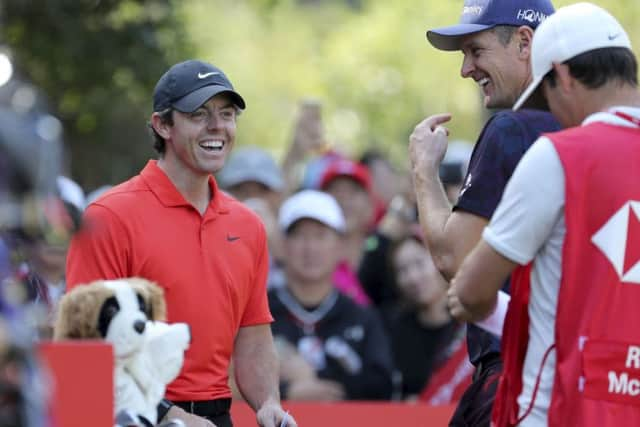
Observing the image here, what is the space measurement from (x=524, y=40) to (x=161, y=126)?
1.55m

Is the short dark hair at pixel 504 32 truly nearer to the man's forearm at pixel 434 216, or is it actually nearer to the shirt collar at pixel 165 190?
the man's forearm at pixel 434 216

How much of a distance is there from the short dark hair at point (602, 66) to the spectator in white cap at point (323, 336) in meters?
4.42

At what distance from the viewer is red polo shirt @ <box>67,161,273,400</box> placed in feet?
18.2

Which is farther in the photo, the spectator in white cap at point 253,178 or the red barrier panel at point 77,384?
the spectator in white cap at point 253,178

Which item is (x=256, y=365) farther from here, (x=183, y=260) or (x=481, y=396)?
(x=481, y=396)

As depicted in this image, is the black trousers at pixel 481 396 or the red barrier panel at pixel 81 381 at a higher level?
the red barrier panel at pixel 81 381

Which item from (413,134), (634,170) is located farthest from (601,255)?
(413,134)

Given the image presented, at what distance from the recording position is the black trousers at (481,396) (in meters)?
5.39

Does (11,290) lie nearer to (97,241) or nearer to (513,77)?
(97,241)

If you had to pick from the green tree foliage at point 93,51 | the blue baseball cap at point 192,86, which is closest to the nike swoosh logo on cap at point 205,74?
the blue baseball cap at point 192,86

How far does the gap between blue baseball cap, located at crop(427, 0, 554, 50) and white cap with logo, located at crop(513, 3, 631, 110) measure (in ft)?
3.08

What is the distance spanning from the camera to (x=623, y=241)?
14.1 feet

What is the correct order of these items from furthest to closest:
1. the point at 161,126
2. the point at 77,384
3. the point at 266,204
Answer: the point at 266,204
the point at 161,126
the point at 77,384

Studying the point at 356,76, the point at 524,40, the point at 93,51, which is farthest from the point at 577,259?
the point at 356,76
